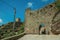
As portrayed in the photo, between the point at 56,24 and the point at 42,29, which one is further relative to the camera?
the point at 42,29

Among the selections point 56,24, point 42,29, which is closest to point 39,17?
point 42,29

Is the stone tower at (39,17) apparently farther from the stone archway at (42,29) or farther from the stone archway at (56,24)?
the stone archway at (56,24)

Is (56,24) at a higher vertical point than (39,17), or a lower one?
lower

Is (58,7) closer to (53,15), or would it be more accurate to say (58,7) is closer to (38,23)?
(53,15)

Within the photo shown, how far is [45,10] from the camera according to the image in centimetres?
2117

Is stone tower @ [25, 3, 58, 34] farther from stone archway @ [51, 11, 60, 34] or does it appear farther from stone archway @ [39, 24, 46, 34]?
stone archway @ [51, 11, 60, 34]

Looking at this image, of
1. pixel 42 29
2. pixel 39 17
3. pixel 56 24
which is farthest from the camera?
pixel 42 29

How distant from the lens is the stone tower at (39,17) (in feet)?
67.5

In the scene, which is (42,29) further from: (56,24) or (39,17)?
(56,24)

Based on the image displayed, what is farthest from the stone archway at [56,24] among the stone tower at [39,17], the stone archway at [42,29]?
the stone archway at [42,29]

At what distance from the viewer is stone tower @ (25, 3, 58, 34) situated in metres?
20.6

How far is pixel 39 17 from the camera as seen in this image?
2127cm

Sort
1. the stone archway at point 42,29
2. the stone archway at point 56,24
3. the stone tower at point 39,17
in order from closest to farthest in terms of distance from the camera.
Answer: the stone archway at point 56,24 → the stone tower at point 39,17 → the stone archway at point 42,29

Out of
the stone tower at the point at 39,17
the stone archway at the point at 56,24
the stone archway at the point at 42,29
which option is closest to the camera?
the stone archway at the point at 56,24
